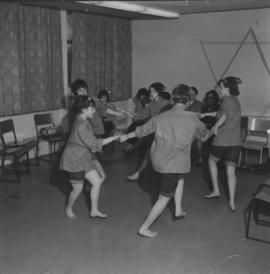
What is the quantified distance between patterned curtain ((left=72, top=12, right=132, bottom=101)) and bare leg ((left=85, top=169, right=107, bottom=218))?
3450 mm

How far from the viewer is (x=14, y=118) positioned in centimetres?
619

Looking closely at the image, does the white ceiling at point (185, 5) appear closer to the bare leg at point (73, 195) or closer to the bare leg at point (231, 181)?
the bare leg at point (231, 181)

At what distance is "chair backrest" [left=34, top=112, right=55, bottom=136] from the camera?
21.1 feet

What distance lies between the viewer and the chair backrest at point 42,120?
253 inches

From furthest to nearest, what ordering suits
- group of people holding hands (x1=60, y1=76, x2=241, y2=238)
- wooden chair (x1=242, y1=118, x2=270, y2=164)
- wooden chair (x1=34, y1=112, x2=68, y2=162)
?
1. wooden chair (x1=34, y1=112, x2=68, y2=162)
2. wooden chair (x1=242, y1=118, x2=270, y2=164)
3. group of people holding hands (x1=60, y1=76, x2=241, y2=238)

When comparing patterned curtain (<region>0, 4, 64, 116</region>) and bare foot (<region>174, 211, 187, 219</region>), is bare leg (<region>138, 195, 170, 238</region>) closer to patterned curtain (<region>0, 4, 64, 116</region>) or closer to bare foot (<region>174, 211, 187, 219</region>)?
bare foot (<region>174, 211, 187, 219</region>)

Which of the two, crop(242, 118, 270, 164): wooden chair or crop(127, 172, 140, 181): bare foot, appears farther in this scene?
crop(242, 118, 270, 164): wooden chair

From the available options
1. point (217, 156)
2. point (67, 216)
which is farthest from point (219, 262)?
point (67, 216)

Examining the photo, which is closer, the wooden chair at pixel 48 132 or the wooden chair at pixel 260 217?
the wooden chair at pixel 260 217

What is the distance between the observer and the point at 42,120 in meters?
6.54

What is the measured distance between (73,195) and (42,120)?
9.16ft

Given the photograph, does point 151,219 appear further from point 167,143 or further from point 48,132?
point 48,132

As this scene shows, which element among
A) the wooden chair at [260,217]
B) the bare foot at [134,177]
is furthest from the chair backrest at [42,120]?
the wooden chair at [260,217]

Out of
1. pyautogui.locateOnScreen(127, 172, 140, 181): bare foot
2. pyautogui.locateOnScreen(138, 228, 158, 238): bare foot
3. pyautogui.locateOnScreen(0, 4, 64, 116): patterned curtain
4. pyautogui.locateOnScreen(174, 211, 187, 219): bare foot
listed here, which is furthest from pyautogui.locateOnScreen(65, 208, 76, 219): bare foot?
pyautogui.locateOnScreen(0, 4, 64, 116): patterned curtain
